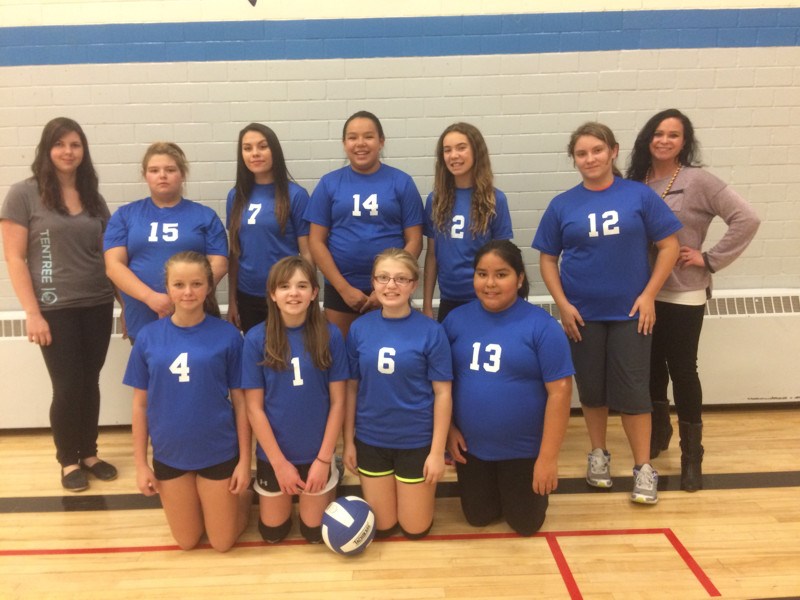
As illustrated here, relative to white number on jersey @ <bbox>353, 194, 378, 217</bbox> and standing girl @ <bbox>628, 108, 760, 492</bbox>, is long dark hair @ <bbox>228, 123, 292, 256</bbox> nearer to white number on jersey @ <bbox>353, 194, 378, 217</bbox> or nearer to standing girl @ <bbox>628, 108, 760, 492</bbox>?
white number on jersey @ <bbox>353, 194, 378, 217</bbox>

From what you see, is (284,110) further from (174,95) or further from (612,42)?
(612,42)

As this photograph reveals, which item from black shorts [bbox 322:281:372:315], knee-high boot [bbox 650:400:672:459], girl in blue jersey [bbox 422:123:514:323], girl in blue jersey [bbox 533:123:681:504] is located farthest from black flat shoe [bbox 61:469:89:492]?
knee-high boot [bbox 650:400:672:459]

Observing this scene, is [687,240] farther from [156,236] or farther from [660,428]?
[156,236]

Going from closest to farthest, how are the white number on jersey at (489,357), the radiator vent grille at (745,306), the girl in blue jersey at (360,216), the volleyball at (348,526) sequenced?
the volleyball at (348,526) < the white number on jersey at (489,357) < the girl in blue jersey at (360,216) < the radiator vent grille at (745,306)

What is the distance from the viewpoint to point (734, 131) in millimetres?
3701

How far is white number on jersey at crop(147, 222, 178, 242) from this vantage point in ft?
8.73

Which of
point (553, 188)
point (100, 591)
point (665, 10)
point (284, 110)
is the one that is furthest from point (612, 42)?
point (100, 591)

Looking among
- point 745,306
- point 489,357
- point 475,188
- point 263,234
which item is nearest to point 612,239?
point 475,188

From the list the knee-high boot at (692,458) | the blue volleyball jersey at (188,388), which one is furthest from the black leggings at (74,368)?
the knee-high boot at (692,458)

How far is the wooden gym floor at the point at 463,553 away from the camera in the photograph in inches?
86.9

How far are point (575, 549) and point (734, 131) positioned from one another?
9.09 feet

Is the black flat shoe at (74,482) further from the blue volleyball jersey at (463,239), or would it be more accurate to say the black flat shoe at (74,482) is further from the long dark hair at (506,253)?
the long dark hair at (506,253)

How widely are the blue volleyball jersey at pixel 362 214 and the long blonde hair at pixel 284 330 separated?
50 cm

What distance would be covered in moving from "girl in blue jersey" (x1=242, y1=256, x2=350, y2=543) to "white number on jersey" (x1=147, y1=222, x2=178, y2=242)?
2.00ft
